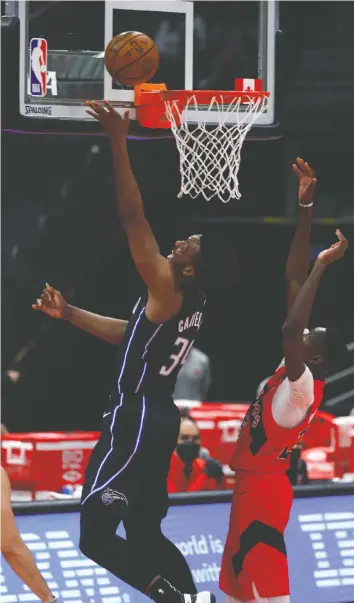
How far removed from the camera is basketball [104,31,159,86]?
564 centimetres

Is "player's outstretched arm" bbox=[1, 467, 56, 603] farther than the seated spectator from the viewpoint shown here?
No

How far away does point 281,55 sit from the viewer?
7.06 meters

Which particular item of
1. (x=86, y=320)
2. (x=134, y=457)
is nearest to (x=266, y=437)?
(x=134, y=457)

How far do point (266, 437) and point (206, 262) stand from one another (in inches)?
31.3

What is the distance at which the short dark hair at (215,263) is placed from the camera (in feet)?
17.3

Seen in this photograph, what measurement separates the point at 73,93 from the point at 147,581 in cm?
272

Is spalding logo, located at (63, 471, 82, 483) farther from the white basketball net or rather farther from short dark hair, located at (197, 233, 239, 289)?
short dark hair, located at (197, 233, 239, 289)

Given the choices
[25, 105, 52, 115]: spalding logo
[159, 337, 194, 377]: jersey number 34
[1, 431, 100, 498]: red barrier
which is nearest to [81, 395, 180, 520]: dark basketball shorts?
[159, 337, 194, 377]: jersey number 34

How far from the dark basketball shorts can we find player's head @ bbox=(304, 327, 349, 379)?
0.63 meters

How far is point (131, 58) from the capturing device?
563 centimetres

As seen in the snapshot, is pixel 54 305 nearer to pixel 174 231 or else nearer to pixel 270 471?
pixel 270 471

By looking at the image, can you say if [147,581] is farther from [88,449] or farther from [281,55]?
[88,449]

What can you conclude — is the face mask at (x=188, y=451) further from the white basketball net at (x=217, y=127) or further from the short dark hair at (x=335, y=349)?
the short dark hair at (x=335, y=349)

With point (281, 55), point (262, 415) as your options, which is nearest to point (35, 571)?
point (262, 415)
